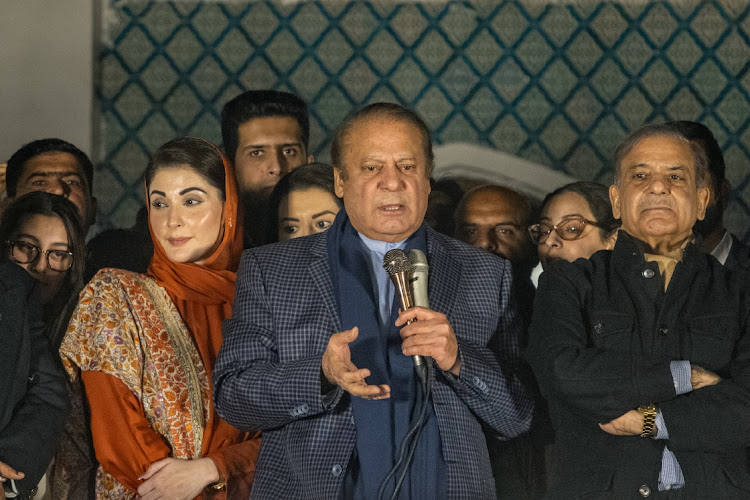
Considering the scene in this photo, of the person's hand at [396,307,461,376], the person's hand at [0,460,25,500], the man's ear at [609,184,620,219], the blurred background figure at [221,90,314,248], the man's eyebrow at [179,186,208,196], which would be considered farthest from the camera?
the blurred background figure at [221,90,314,248]

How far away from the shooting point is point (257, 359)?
97.3 inches

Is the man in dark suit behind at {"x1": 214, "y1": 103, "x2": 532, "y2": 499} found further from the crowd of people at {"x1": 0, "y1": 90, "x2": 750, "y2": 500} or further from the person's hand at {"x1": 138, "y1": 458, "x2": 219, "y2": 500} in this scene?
the person's hand at {"x1": 138, "y1": 458, "x2": 219, "y2": 500}

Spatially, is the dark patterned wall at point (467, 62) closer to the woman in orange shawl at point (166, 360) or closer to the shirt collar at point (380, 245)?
the woman in orange shawl at point (166, 360)

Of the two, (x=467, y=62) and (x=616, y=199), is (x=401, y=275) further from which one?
(x=467, y=62)

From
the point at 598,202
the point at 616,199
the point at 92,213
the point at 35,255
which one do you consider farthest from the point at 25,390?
the point at 598,202

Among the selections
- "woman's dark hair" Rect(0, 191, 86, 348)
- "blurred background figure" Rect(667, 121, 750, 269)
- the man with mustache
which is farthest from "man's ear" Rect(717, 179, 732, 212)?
"woman's dark hair" Rect(0, 191, 86, 348)

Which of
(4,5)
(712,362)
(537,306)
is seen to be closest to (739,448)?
(712,362)

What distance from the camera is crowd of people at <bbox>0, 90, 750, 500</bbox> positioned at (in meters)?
2.39

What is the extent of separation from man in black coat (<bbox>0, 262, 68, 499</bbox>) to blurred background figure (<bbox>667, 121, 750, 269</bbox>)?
197 centimetres

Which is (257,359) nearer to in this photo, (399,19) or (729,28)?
(399,19)

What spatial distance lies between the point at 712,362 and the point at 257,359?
41.5 inches

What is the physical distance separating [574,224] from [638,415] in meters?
1.07

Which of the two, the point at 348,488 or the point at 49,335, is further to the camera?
the point at 49,335

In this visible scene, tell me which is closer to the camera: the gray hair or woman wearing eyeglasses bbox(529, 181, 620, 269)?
the gray hair
